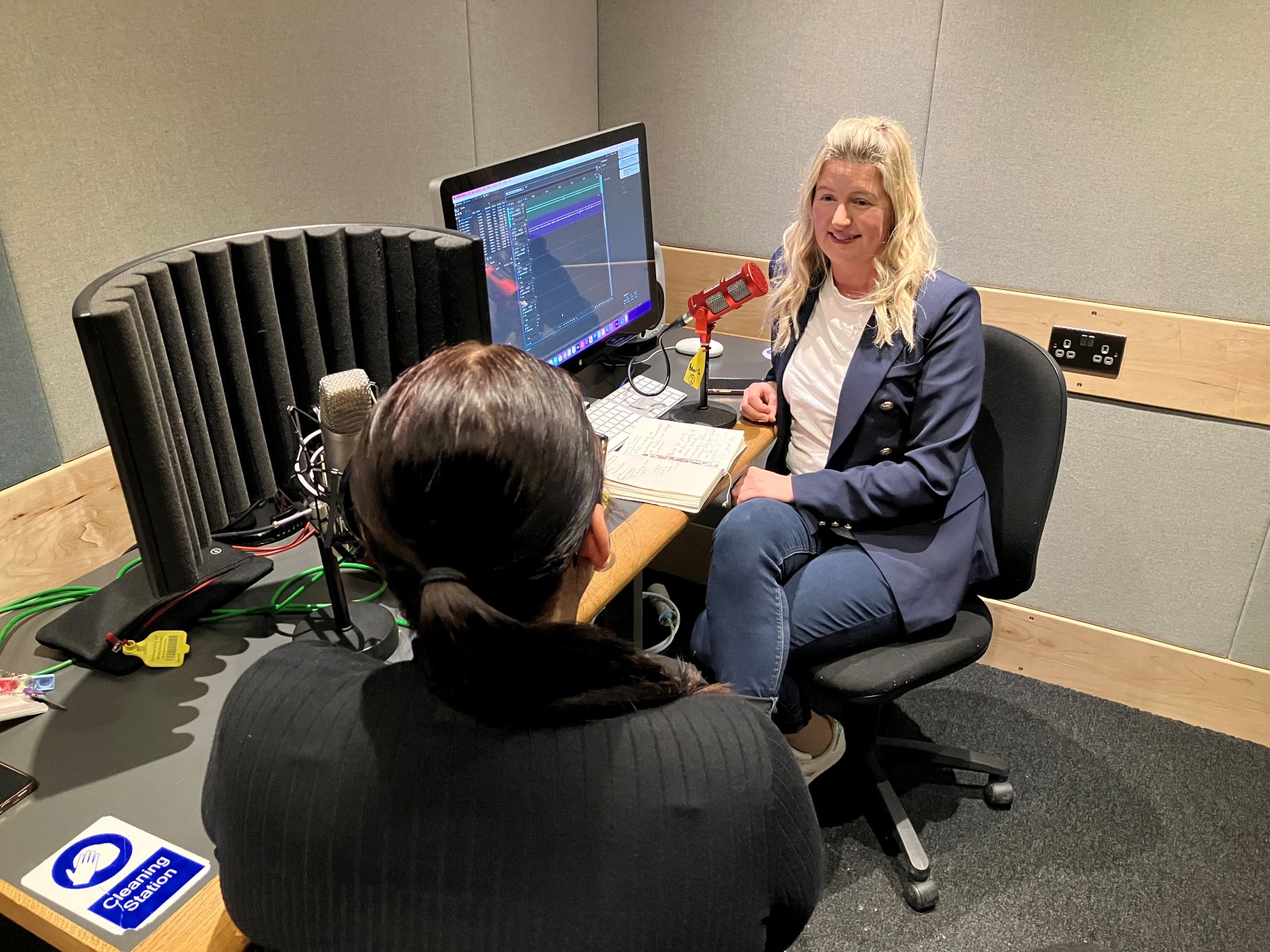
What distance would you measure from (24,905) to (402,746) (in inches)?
18.8

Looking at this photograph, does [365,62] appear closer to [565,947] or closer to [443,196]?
[443,196]

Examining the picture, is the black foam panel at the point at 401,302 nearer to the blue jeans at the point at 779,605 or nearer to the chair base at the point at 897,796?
the blue jeans at the point at 779,605

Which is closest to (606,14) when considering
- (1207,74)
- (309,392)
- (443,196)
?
(443,196)

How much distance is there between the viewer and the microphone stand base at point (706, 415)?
6.16 ft

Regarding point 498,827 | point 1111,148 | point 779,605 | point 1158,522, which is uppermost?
point 1111,148

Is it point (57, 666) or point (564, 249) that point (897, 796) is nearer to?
point (564, 249)

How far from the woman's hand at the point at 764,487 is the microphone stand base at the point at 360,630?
28.5 inches

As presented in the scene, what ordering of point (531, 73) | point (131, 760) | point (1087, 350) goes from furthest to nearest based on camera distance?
1. point (531, 73)
2. point (1087, 350)
3. point (131, 760)

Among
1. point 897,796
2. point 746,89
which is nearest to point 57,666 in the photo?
point 897,796

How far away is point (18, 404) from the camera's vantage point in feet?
4.37

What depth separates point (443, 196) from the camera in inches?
59.4

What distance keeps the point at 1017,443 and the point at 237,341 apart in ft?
4.31

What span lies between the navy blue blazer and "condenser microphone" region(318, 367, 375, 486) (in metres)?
0.87

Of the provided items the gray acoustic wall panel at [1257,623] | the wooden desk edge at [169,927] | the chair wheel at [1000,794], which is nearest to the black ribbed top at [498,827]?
the wooden desk edge at [169,927]
